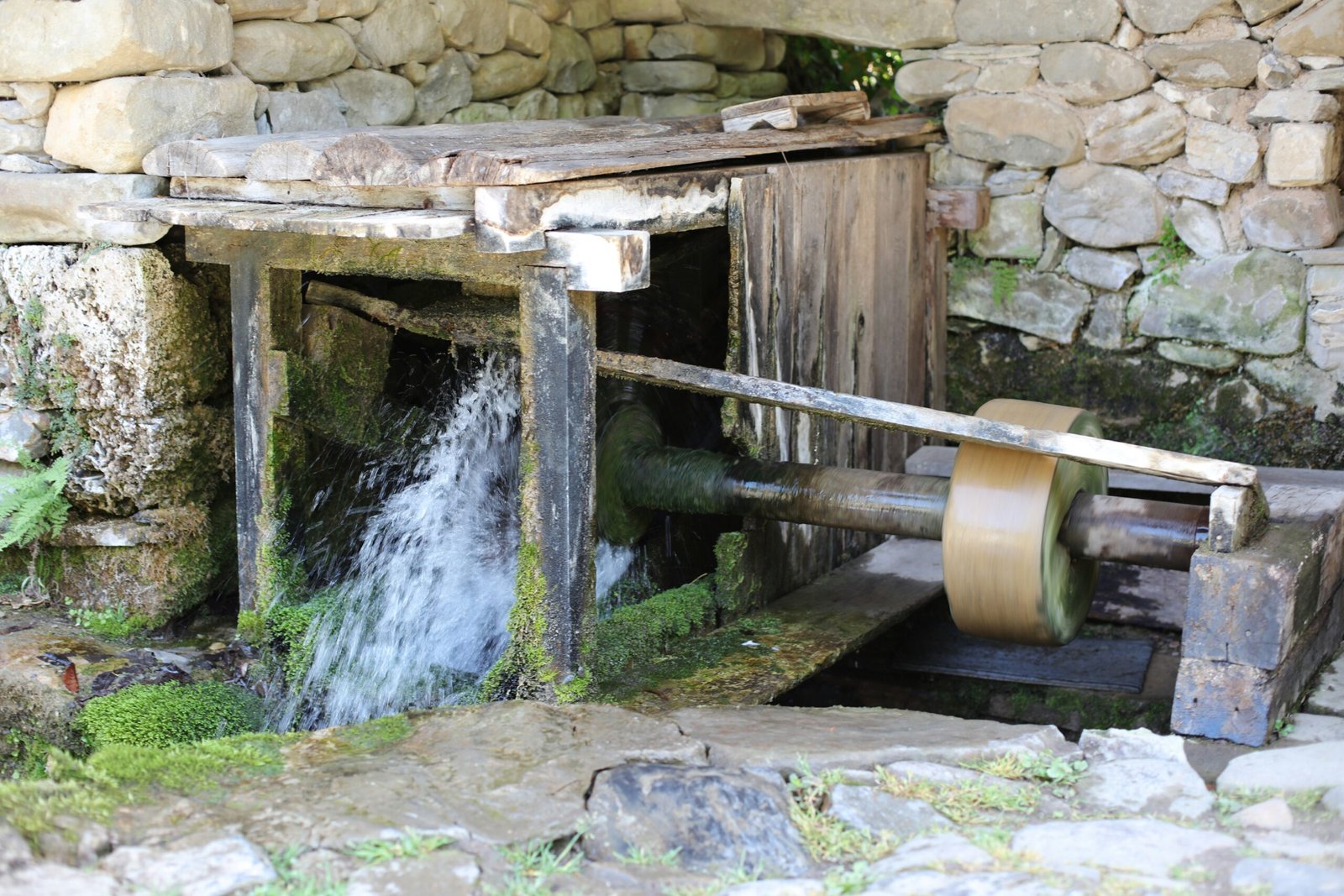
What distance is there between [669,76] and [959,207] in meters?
1.47

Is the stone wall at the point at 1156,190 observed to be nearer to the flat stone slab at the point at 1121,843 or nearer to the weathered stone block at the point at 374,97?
the weathered stone block at the point at 374,97

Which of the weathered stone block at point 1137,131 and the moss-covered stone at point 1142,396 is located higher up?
the weathered stone block at point 1137,131

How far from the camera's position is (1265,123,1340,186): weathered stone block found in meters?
4.68

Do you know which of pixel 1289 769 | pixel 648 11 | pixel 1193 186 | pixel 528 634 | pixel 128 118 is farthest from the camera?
pixel 648 11

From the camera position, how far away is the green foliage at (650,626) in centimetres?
399

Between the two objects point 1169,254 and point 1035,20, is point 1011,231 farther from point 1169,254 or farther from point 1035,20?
point 1035,20

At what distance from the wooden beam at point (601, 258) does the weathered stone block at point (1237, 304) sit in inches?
101

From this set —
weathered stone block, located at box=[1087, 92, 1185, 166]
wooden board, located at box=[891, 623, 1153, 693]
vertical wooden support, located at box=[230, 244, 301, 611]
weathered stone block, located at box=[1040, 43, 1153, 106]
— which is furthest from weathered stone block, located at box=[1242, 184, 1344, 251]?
vertical wooden support, located at box=[230, 244, 301, 611]

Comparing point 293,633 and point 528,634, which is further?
point 293,633

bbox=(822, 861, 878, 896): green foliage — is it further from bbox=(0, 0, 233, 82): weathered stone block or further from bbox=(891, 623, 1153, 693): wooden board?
bbox=(0, 0, 233, 82): weathered stone block

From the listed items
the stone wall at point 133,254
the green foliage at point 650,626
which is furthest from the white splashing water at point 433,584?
the stone wall at point 133,254

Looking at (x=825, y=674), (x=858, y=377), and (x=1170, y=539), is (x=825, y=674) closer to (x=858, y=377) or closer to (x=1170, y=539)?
(x=858, y=377)

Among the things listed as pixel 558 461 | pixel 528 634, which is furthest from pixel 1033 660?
pixel 558 461

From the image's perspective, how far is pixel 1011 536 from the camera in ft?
12.0
